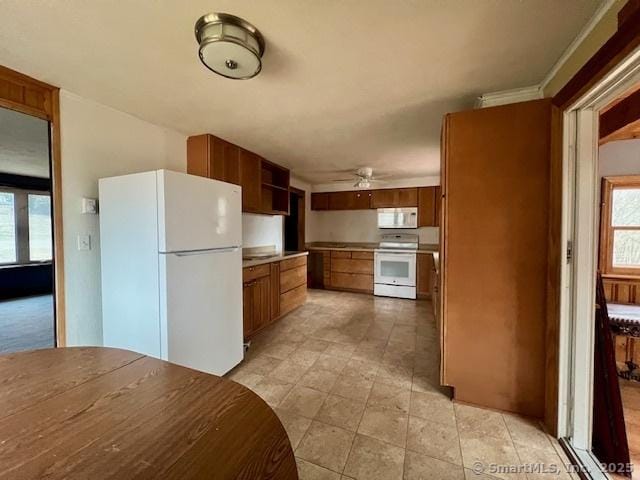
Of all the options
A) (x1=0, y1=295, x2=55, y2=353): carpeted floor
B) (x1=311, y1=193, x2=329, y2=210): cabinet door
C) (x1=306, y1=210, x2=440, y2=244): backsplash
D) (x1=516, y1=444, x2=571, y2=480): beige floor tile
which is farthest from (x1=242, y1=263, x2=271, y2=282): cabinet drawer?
(x1=311, y1=193, x2=329, y2=210): cabinet door

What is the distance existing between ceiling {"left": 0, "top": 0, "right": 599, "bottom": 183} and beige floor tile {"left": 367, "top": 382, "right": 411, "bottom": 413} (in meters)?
2.17

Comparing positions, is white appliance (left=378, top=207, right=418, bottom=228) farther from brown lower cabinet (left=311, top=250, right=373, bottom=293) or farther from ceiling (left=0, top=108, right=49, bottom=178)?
ceiling (left=0, top=108, right=49, bottom=178)

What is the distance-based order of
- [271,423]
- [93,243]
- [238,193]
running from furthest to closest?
[238,193] < [93,243] < [271,423]

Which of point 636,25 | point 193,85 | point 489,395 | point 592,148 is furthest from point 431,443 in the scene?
point 193,85

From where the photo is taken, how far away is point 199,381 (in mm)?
825

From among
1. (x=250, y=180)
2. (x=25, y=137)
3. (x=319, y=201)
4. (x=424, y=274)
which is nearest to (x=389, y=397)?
(x=250, y=180)

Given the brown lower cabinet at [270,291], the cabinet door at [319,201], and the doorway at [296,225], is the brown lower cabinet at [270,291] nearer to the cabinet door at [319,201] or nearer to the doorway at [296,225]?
the doorway at [296,225]

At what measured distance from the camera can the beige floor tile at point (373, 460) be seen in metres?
1.29

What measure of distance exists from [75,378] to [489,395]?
218 cm

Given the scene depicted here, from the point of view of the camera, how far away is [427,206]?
474 cm

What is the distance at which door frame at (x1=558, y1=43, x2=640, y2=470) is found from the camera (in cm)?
137

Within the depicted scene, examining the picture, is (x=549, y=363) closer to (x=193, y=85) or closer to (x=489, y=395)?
(x=489, y=395)

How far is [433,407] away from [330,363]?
90cm

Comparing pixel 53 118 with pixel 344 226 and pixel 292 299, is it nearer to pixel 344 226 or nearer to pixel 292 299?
pixel 292 299
